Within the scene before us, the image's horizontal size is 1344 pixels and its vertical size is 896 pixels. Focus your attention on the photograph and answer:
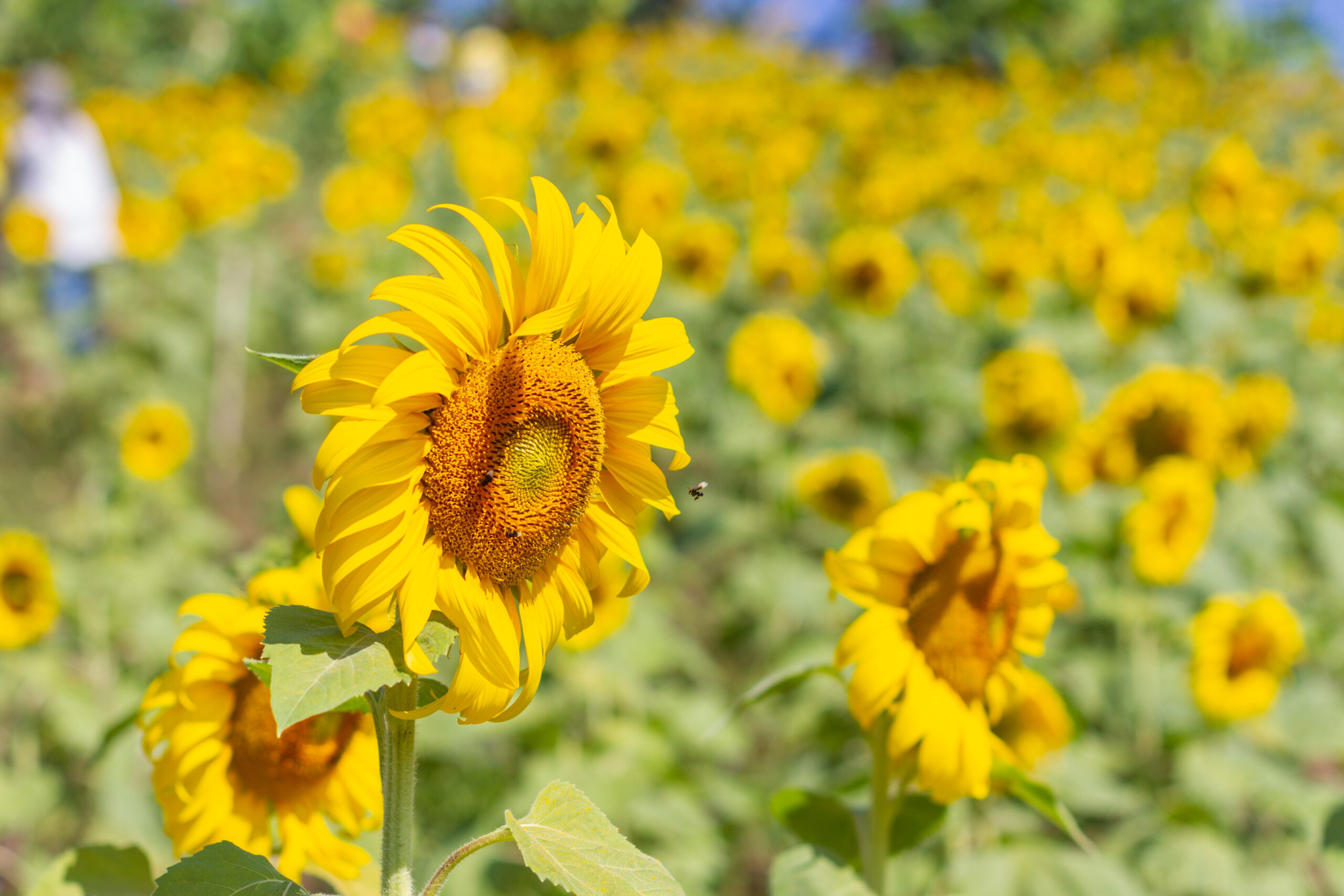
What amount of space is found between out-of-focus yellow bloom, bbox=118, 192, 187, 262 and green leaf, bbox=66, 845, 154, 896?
4.86m

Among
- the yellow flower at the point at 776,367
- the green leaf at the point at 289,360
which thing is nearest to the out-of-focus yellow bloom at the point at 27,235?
the yellow flower at the point at 776,367

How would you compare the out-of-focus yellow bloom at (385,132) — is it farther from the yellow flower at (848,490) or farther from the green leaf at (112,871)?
the green leaf at (112,871)

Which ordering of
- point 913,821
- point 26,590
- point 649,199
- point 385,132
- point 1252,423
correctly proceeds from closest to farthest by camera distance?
point 913,821 < point 26,590 < point 1252,423 < point 649,199 < point 385,132

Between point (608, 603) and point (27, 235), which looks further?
point (27, 235)

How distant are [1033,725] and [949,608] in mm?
855

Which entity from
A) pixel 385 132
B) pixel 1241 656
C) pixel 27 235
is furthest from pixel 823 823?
pixel 27 235

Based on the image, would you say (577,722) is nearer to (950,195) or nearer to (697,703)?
(697,703)

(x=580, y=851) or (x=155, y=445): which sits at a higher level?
(x=580, y=851)

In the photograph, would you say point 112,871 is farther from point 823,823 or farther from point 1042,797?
point 1042,797

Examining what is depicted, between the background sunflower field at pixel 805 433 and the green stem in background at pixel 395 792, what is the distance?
0.34m

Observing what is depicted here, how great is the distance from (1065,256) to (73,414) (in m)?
5.82

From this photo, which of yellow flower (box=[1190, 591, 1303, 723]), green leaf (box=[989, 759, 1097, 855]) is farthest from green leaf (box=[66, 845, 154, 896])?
yellow flower (box=[1190, 591, 1303, 723])

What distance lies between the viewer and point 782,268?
13.2 ft

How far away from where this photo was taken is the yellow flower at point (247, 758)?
956 mm
